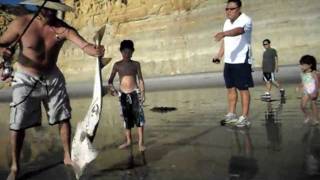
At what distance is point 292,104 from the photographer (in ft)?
35.8

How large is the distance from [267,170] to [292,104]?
6.50m

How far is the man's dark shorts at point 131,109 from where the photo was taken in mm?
6535

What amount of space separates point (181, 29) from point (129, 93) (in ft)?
90.5

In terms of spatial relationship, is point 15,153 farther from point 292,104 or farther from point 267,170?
point 292,104

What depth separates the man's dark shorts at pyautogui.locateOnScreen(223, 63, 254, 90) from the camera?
25.6ft

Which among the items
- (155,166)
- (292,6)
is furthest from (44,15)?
(292,6)

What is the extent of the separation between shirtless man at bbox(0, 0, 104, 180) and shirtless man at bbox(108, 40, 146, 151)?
4.23 ft

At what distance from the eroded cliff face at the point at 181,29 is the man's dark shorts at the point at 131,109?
70.9 feet

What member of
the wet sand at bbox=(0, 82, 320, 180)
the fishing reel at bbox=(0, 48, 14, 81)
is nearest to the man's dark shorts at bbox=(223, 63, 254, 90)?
the wet sand at bbox=(0, 82, 320, 180)

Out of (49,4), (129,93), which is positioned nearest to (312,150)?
(129,93)

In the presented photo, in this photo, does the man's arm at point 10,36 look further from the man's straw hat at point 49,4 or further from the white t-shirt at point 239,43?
the white t-shirt at point 239,43

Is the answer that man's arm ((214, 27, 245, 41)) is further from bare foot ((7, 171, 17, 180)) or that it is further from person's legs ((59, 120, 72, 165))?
bare foot ((7, 171, 17, 180))

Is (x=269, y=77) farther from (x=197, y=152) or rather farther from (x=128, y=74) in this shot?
(x=197, y=152)

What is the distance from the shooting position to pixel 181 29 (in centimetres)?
3384
